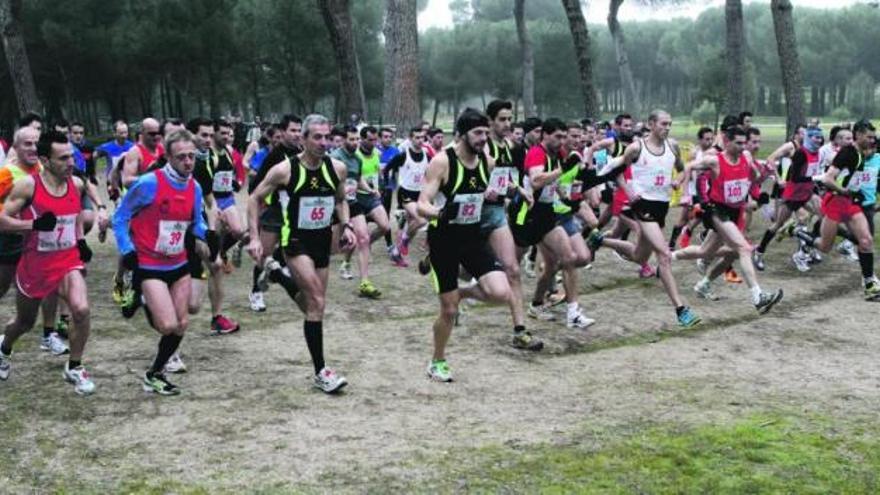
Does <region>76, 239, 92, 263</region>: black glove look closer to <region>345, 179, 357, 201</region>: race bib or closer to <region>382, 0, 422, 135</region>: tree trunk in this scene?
<region>345, 179, 357, 201</region>: race bib

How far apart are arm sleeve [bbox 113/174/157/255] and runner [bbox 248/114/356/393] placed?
0.90 m

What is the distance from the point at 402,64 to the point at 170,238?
12.1 metres

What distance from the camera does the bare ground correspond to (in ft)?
18.5

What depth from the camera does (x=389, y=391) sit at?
730cm

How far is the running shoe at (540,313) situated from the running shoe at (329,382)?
140 inches

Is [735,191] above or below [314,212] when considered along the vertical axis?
below

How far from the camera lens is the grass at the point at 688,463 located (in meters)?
5.25

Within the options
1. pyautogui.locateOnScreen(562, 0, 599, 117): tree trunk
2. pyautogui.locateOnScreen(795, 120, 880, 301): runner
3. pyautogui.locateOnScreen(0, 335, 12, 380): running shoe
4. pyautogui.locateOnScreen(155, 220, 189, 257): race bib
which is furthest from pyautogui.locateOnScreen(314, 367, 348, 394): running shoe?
pyautogui.locateOnScreen(562, 0, 599, 117): tree trunk

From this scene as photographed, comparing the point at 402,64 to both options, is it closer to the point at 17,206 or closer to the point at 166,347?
the point at 17,206

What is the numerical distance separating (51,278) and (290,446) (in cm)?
266

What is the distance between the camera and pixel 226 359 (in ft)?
27.2

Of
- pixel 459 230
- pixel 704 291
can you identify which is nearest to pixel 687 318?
A: pixel 704 291

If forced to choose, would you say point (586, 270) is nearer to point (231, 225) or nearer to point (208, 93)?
point (231, 225)

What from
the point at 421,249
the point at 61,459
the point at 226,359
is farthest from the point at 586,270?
the point at 61,459
